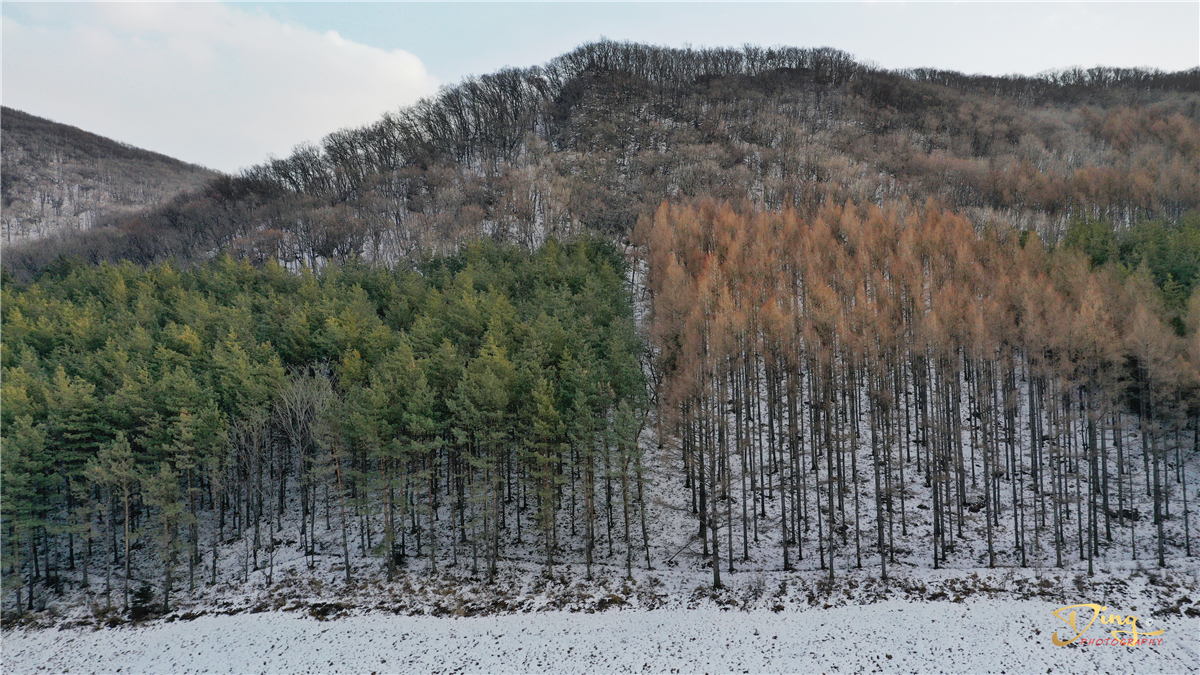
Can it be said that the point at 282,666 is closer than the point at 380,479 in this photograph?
Yes

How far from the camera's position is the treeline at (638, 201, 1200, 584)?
1185 inches

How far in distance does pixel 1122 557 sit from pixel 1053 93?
149m

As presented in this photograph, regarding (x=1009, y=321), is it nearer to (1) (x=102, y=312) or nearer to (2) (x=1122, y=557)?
(2) (x=1122, y=557)

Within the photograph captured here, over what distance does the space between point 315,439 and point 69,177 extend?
17727cm

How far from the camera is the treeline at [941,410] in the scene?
1185 inches

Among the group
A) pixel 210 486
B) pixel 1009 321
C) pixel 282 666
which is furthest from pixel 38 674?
pixel 1009 321

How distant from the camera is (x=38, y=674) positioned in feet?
78.6

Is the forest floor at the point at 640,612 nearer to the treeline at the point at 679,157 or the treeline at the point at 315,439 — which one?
the treeline at the point at 315,439

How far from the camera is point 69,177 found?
147m

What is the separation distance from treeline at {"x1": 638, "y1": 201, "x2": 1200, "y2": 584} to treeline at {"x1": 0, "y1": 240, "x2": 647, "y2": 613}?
510 cm
